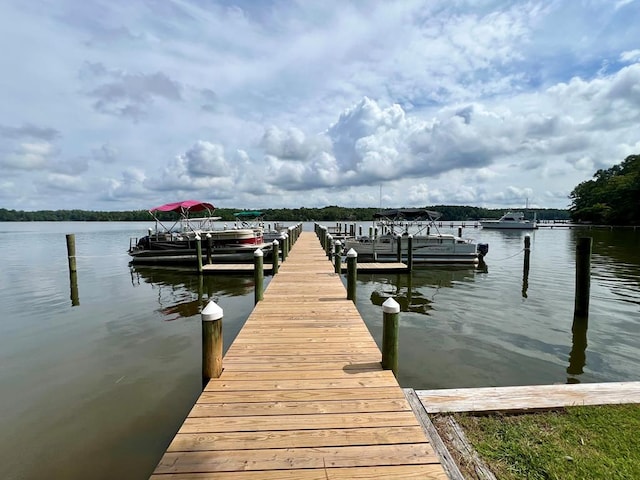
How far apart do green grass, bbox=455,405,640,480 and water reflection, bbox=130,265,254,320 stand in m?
9.03

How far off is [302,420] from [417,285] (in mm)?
12066

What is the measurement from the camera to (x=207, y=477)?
2.43 m

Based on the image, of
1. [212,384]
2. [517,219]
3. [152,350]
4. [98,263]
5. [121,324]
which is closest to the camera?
[212,384]

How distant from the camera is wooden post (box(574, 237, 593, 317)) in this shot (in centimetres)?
871

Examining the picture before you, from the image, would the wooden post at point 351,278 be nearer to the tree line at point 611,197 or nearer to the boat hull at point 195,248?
the boat hull at point 195,248

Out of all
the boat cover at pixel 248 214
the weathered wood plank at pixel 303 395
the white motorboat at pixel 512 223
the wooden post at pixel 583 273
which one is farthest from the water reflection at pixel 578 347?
the white motorboat at pixel 512 223

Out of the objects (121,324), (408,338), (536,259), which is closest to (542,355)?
(408,338)

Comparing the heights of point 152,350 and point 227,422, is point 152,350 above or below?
below

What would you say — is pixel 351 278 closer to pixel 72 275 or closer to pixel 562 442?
pixel 562 442

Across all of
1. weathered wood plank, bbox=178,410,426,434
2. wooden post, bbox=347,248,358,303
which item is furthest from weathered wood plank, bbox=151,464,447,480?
wooden post, bbox=347,248,358,303

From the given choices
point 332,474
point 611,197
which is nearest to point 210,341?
point 332,474

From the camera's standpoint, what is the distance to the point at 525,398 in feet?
12.6

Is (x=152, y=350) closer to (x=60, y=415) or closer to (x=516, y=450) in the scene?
(x=60, y=415)

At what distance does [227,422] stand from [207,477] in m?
0.63
